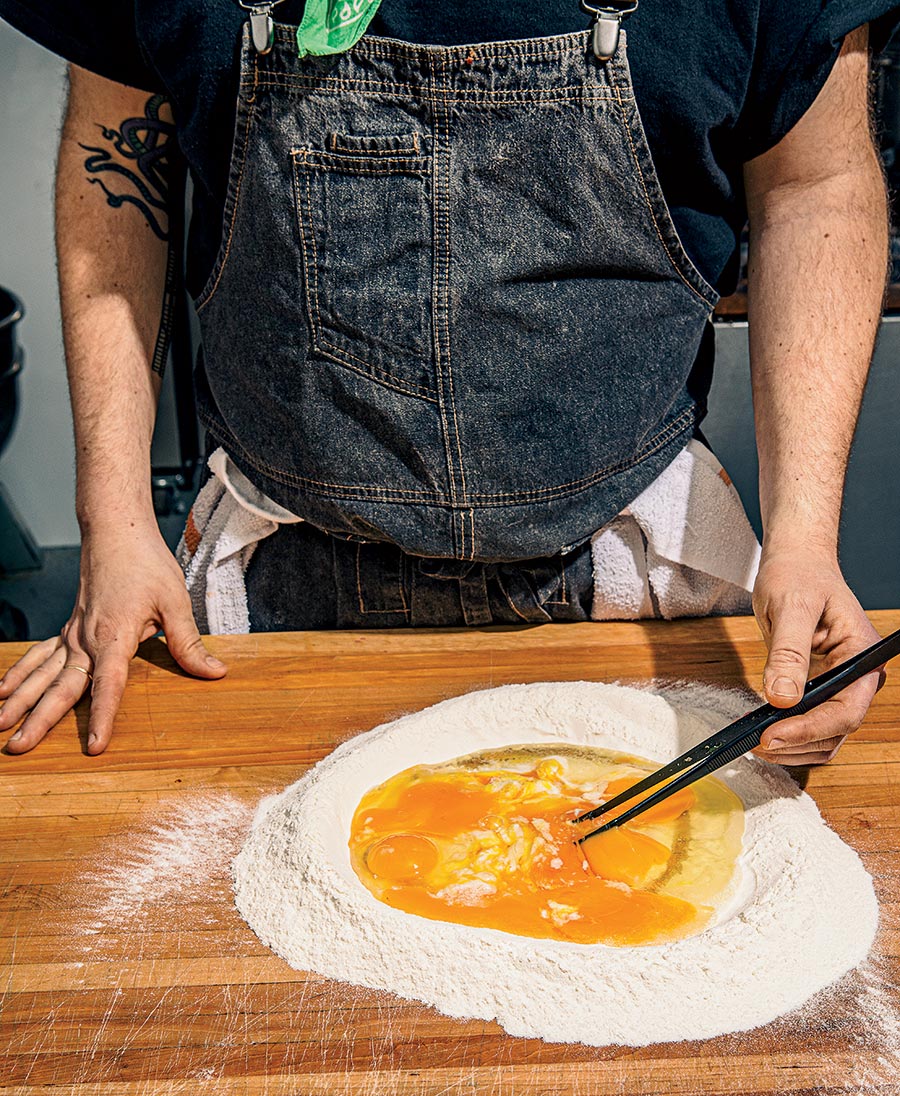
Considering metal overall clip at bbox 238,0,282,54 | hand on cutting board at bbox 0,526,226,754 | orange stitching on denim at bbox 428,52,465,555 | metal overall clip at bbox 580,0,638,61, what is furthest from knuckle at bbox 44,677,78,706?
metal overall clip at bbox 580,0,638,61

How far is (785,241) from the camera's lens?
45.0 inches

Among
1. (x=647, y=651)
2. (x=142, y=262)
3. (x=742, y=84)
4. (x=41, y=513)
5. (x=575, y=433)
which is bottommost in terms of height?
(x=41, y=513)

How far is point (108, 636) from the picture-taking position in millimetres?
1119

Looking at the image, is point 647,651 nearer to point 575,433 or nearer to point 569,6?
point 575,433

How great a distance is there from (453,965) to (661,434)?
2.18ft

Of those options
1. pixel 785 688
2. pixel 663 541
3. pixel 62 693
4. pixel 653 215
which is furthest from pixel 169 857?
pixel 653 215

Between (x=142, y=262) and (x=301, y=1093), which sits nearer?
(x=301, y=1093)

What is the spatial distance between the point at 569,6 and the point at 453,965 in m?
0.84

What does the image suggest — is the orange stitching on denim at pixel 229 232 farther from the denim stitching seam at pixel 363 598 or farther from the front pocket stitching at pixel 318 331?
the denim stitching seam at pixel 363 598

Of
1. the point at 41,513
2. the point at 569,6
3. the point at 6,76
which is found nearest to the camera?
the point at 569,6

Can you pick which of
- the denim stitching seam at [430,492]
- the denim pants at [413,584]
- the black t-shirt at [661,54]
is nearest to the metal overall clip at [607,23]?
the black t-shirt at [661,54]

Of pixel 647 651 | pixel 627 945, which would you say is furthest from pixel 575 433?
pixel 627 945

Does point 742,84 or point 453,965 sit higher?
point 742,84

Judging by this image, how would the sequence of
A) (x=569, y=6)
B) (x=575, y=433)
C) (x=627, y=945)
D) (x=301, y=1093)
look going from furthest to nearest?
(x=575, y=433) < (x=569, y=6) < (x=627, y=945) < (x=301, y=1093)
